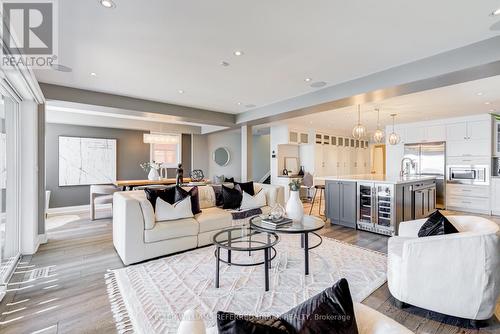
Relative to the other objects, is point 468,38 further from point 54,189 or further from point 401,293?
point 54,189

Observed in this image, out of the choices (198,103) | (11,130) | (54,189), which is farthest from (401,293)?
(54,189)

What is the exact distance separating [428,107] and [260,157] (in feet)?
19.2

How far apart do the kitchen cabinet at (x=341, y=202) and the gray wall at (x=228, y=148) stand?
4.42 m

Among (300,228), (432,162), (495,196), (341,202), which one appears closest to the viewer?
(300,228)

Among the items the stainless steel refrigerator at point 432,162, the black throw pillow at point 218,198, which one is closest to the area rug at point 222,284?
the black throw pillow at point 218,198

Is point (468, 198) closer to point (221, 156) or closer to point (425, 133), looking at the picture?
point (425, 133)


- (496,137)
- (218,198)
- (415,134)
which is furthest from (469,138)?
(218,198)

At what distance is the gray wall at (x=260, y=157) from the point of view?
977 centimetres

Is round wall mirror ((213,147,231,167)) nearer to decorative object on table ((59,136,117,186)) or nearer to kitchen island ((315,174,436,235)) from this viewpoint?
decorative object on table ((59,136,117,186))

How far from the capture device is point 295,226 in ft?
8.94

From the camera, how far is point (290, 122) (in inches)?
275

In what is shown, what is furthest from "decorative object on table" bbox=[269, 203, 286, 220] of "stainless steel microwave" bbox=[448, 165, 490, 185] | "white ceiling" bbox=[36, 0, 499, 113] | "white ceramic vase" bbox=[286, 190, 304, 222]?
"stainless steel microwave" bbox=[448, 165, 490, 185]

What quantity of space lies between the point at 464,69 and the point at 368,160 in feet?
26.8

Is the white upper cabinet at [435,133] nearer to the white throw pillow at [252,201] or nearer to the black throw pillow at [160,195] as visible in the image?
the white throw pillow at [252,201]
